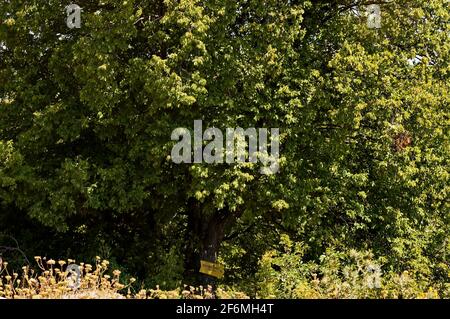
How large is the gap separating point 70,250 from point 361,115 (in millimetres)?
8318

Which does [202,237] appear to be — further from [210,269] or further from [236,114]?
[236,114]

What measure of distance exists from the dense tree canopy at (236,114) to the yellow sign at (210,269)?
27.1 inches

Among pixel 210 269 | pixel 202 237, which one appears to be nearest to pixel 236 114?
pixel 210 269

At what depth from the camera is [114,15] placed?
536 inches

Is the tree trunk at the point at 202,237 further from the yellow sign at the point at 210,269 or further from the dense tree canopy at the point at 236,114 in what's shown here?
the dense tree canopy at the point at 236,114

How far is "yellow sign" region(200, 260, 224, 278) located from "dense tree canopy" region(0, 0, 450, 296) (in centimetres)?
69

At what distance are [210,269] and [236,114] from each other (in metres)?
4.40

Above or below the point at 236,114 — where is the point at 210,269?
below

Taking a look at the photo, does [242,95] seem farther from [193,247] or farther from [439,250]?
[439,250]

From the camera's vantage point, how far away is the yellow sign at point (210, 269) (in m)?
15.9

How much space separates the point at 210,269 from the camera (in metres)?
16.1

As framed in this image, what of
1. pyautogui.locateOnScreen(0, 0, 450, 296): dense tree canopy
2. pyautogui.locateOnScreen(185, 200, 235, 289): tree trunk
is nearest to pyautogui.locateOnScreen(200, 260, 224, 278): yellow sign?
pyautogui.locateOnScreen(0, 0, 450, 296): dense tree canopy
